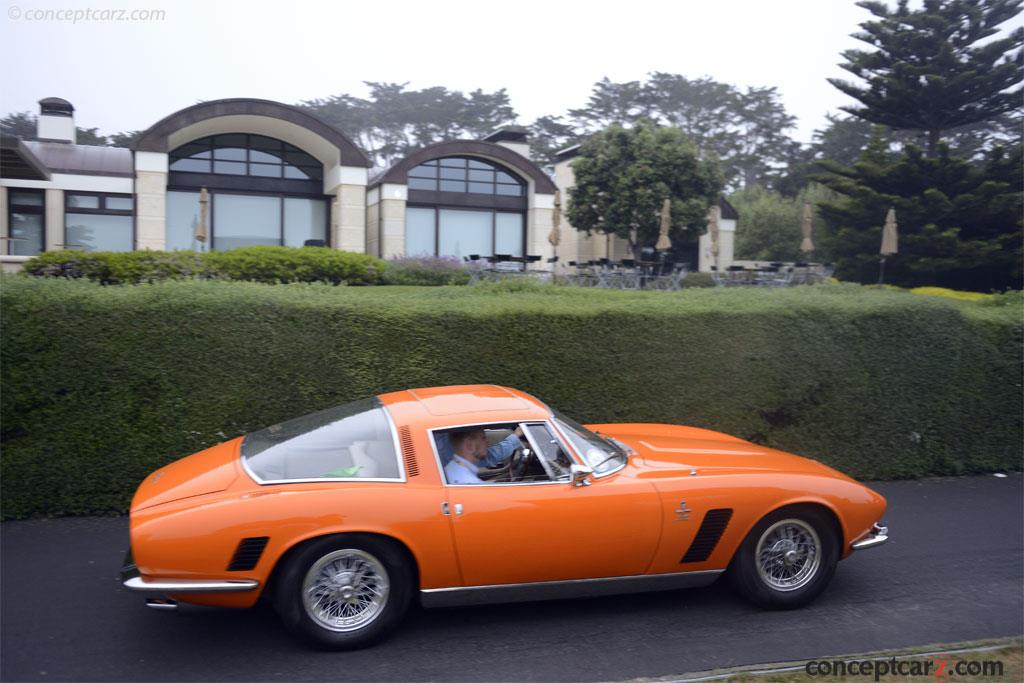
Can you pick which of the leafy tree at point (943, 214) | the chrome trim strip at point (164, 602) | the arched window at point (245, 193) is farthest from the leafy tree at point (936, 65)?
the chrome trim strip at point (164, 602)

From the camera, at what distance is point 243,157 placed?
23781 millimetres

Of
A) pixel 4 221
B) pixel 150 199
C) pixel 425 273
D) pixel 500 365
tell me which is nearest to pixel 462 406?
pixel 500 365

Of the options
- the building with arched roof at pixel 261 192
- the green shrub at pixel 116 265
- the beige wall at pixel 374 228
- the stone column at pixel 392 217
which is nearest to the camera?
the green shrub at pixel 116 265

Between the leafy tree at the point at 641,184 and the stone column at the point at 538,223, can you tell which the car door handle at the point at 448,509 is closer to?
the stone column at the point at 538,223

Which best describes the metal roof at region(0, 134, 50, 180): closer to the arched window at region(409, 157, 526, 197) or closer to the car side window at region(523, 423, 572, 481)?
the car side window at region(523, 423, 572, 481)

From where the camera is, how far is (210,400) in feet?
22.2

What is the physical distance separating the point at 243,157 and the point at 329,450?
21259 mm

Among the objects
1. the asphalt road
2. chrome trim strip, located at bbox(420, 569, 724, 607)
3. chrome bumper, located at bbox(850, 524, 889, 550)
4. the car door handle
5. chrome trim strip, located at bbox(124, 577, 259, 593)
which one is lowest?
the asphalt road

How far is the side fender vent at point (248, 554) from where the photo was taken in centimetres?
411

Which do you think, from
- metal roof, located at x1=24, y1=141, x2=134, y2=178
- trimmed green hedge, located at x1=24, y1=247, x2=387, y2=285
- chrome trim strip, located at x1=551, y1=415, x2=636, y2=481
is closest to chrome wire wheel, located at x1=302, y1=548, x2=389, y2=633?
chrome trim strip, located at x1=551, y1=415, x2=636, y2=481

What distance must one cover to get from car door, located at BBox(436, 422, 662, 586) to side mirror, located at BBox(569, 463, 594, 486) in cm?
3

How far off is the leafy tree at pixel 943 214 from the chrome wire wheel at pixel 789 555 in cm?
2505

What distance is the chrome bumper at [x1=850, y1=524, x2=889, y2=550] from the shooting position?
509 cm

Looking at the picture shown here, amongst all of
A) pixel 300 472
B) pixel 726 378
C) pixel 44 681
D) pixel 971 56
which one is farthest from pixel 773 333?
pixel 971 56
